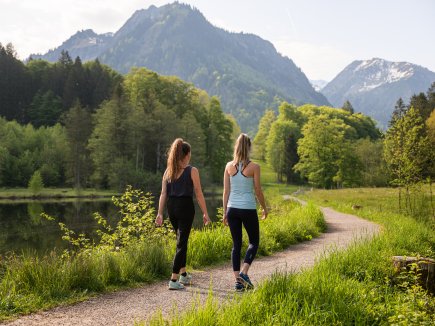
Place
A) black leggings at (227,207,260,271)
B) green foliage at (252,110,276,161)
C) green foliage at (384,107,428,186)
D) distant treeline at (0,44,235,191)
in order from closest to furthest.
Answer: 1. black leggings at (227,207,260,271)
2. green foliage at (384,107,428,186)
3. distant treeline at (0,44,235,191)
4. green foliage at (252,110,276,161)

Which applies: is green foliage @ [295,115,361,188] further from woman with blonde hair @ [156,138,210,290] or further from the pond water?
woman with blonde hair @ [156,138,210,290]

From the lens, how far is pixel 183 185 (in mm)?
8172

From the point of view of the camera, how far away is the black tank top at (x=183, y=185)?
816cm

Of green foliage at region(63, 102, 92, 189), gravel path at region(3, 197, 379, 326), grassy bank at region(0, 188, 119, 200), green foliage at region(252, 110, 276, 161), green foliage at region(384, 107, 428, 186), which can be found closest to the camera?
gravel path at region(3, 197, 379, 326)

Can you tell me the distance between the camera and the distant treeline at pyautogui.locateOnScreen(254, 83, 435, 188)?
73.4 ft

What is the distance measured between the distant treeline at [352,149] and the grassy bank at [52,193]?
3107 cm

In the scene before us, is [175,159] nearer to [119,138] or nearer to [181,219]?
[181,219]

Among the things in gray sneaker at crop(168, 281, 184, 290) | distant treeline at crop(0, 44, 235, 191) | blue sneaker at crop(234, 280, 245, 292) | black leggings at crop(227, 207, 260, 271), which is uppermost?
distant treeline at crop(0, 44, 235, 191)

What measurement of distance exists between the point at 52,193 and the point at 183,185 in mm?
57522

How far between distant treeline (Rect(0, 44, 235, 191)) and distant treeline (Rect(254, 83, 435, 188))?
1424 centimetres

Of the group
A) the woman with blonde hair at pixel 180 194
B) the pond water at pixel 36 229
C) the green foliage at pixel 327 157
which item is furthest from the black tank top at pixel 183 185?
the green foliage at pixel 327 157

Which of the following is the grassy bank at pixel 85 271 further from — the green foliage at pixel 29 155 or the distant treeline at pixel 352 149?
the green foliage at pixel 29 155

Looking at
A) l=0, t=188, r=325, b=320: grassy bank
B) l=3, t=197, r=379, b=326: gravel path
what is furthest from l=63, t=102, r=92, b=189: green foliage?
l=3, t=197, r=379, b=326: gravel path

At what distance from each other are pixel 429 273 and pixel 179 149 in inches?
222
